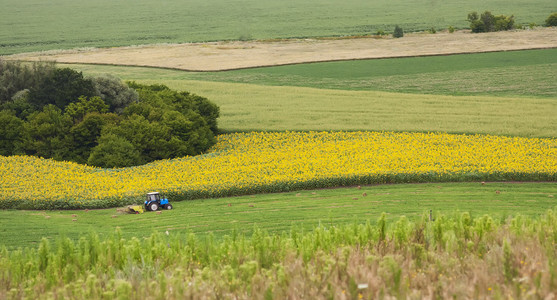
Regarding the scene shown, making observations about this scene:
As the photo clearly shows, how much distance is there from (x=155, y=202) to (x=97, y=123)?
12.4 meters

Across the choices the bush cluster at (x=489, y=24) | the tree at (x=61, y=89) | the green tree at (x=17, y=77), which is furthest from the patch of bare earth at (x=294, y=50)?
the tree at (x=61, y=89)

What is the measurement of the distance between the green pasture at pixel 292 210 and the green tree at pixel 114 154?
826 cm

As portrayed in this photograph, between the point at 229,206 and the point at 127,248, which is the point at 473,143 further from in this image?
the point at 127,248

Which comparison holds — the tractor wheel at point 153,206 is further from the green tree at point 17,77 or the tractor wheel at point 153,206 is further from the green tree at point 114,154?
the green tree at point 17,77

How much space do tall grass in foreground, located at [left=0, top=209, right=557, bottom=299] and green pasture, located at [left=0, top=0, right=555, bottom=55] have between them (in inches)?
3627

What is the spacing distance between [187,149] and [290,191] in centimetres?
1016

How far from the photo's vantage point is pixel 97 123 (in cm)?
3494

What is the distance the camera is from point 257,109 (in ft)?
155

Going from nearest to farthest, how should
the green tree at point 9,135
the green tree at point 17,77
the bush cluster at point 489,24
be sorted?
the green tree at point 9,135
the green tree at point 17,77
the bush cluster at point 489,24

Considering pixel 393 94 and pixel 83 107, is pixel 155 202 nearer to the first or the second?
pixel 83 107

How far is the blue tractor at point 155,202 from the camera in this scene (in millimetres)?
24045

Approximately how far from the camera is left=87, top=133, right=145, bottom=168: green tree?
33.0 m

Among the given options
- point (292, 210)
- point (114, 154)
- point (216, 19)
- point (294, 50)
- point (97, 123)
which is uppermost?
point (216, 19)

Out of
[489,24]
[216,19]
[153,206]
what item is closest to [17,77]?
[153,206]
